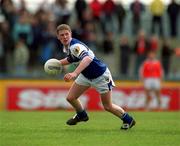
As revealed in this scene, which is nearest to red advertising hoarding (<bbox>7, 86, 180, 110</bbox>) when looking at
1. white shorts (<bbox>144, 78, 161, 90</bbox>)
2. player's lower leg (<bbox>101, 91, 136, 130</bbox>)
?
white shorts (<bbox>144, 78, 161, 90</bbox>)

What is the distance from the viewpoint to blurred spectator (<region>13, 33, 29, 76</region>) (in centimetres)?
2831

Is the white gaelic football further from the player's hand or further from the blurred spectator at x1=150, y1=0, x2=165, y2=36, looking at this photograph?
the blurred spectator at x1=150, y1=0, x2=165, y2=36

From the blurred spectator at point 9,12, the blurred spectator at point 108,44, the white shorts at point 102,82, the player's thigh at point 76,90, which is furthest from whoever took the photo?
the blurred spectator at point 108,44

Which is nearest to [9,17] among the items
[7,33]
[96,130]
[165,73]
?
[7,33]

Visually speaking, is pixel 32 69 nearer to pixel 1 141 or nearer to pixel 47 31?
pixel 47 31

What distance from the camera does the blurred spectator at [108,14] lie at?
29.0 meters

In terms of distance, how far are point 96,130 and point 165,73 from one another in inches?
608

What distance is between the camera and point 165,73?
98.8 feet

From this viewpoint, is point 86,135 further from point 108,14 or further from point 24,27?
point 108,14

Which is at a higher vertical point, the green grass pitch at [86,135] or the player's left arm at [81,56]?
the player's left arm at [81,56]

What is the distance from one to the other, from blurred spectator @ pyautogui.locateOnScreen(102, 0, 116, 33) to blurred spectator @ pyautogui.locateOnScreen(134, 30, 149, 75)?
130 cm

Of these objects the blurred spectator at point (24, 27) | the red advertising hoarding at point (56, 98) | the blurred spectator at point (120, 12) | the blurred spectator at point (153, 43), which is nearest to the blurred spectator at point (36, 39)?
the blurred spectator at point (24, 27)

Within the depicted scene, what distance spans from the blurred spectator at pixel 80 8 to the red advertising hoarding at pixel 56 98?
3089 millimetres

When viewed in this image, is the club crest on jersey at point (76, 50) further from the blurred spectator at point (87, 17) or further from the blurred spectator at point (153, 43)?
the blurred spectator at point (153, 43)
